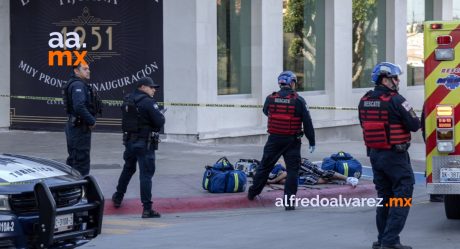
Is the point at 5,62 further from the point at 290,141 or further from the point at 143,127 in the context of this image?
the point at 290,141

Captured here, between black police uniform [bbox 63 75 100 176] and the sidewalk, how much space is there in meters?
0.72

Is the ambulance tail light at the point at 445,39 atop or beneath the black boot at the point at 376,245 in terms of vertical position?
atop

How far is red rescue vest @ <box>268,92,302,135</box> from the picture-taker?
12.7m

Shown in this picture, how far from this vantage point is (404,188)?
31.3ft

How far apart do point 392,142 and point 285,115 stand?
3.37 metres

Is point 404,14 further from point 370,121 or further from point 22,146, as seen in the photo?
point 370,121

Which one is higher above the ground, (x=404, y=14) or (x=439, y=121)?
(x=404, y=14)

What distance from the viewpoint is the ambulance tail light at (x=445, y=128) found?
412 inches

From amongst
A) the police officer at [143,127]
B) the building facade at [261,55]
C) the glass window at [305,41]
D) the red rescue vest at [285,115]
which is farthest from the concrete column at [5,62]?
the red rescue vest at [285,115]

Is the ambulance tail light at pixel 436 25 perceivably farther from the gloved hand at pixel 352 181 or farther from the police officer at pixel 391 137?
the gloved hand at pixel 352 181

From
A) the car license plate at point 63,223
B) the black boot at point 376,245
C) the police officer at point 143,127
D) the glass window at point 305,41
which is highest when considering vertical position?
→ the glass window at point 305,41

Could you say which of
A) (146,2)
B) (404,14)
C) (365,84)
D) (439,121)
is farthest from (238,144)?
(439,121)

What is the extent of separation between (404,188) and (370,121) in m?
0.75

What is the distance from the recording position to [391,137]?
376 inches
